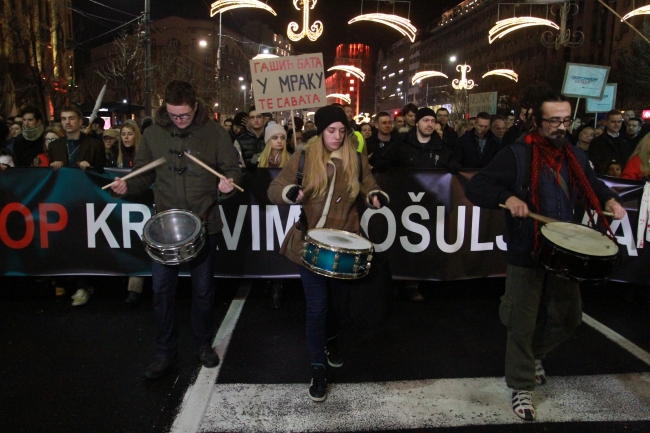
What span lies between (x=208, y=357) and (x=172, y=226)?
1.12 metres

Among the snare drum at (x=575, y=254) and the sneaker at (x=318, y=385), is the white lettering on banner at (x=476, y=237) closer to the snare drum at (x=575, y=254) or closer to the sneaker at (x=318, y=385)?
the snare drum at (x=575, y=254)

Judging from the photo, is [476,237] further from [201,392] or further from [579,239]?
[201,392]

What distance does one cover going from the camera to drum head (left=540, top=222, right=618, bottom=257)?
10.6ft

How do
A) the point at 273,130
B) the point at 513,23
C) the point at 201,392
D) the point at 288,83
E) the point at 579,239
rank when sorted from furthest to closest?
1. the point at 513,23
2. the point at 288,83
3. the point at 273,130
4. the point at 201,392
5. the point at 579,239

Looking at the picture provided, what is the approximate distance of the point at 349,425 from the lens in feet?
11.4

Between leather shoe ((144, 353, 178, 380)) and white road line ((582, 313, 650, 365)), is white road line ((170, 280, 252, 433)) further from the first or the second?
white road line ((582, 313, 650, 365))

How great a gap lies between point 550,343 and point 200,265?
2.67 m

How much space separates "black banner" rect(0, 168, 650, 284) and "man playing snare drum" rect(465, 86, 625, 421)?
2.29 meters

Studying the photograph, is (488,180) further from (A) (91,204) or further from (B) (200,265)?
(A) (91,204)

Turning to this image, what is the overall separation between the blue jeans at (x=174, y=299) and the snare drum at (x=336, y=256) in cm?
103

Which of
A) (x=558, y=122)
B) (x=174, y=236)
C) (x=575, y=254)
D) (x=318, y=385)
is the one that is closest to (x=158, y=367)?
(x=174, y=236)

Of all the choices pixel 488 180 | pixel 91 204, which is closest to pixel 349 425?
pixel 488 180

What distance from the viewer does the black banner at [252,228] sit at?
232 inches

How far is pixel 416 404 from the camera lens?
148 inches
